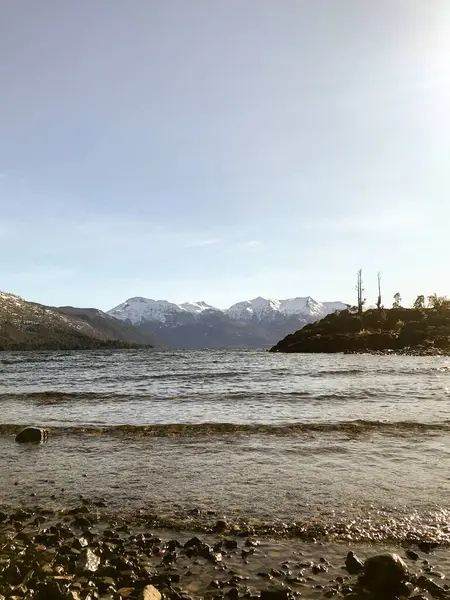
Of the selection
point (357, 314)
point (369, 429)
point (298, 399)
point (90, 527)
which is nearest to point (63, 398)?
point (298, 399)

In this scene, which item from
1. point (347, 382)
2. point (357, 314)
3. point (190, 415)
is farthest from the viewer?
point (357, 314)

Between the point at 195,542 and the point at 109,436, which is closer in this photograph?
the point at 195,542

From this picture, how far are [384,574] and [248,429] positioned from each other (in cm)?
1468

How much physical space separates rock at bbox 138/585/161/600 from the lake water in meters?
4.00

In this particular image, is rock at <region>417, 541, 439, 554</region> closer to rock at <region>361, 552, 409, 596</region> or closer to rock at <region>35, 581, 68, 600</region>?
rock at <region>361, 552, 409, 596</region>

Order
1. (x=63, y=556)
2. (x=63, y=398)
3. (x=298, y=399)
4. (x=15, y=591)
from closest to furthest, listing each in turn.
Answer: (x=15, y=591), (x=63, y=556), (x=298, y=399), (x=63, y=398)

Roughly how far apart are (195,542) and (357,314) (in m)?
140

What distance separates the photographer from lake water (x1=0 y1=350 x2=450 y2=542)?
1200 cm

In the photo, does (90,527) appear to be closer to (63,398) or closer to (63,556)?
(63,556)

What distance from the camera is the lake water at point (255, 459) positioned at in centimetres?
1200

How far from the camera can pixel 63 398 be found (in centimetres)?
3738

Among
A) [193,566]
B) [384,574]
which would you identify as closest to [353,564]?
[384,574]

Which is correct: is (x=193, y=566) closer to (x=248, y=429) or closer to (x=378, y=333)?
(x=248, y=429)

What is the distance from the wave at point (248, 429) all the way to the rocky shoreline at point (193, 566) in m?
Result: 10.9
